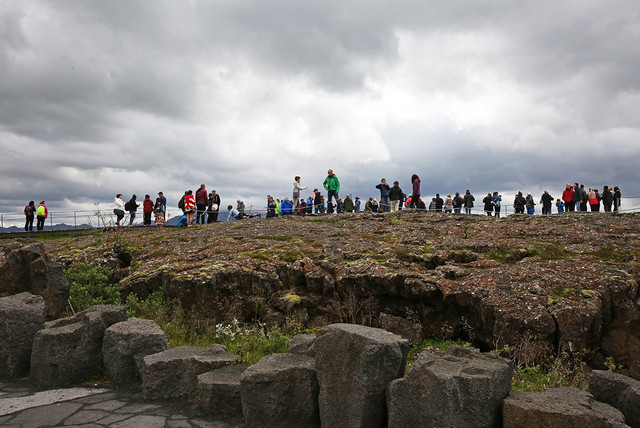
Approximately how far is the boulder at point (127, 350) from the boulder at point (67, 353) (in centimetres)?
28

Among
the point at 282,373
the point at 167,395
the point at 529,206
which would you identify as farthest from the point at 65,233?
the point at 529,206

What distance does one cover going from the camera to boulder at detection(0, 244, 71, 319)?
9633 mm

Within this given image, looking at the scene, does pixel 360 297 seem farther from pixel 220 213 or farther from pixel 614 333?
pixel 220 213

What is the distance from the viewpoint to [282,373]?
5375mm


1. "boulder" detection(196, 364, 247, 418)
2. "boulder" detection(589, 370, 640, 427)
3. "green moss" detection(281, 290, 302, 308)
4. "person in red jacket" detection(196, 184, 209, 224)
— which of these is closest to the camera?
"boulder" detection(589, 370, 640, 427)

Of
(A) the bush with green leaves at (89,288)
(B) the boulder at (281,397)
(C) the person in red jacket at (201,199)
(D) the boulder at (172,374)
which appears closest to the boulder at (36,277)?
(A) the bush with green leaves at (89,288)

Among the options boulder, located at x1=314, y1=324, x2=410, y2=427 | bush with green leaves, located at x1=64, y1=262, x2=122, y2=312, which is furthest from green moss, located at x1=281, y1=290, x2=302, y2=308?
boulder, located at x1=314, y1=324, x2=410, y2=427

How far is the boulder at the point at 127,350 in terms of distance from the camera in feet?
22.3

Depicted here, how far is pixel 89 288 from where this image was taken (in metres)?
10.1

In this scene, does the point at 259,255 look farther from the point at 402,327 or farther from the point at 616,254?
the point at 616,254

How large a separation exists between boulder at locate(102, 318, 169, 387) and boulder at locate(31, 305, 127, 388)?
0.28m

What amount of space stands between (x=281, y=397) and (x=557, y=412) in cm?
313

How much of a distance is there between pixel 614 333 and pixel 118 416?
893 cm

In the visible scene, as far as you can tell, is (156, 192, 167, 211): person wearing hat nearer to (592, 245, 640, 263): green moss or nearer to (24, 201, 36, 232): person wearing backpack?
(24, 201, 36, 232): person wearing backpack
